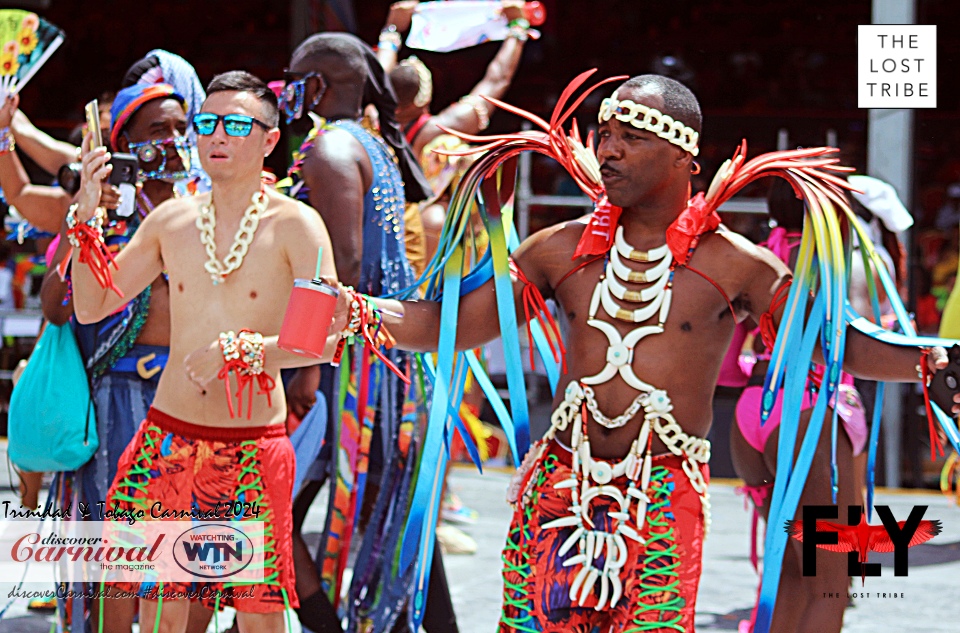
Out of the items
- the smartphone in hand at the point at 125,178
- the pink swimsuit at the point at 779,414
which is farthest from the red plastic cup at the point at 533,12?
the smartphone in hand at the point at 125,178

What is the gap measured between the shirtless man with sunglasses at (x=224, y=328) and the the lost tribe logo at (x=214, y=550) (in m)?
0.05

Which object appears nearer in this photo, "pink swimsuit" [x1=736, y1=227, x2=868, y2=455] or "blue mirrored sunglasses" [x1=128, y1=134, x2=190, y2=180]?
"blue mirrored sunglasses" [x1=128, y1=134, x2=190, y2=180]

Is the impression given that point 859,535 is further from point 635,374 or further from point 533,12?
point 533,12

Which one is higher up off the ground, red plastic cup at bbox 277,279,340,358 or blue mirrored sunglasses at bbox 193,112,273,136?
blue mirrored sunglasses at bbox 193,112,273,136

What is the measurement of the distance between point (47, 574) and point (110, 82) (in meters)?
8.90

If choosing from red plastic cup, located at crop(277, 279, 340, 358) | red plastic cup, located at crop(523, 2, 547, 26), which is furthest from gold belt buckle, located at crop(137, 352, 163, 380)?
red plastic cup, located at crop(523, 2, 547, 26)

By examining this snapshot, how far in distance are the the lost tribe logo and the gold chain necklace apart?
634 millimetres

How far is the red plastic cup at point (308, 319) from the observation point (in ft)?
8.63

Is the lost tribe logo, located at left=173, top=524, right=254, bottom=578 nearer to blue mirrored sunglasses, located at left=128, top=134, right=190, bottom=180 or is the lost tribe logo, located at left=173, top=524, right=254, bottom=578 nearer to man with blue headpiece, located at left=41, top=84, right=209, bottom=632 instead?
man with blue headpiece, located at left=41, top=84, right=209, bottom=632

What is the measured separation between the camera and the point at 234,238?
3.32 metres

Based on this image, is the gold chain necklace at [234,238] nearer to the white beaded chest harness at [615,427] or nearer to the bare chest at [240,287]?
the bare chest at [240,287]

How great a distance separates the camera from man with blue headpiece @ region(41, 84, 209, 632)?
3877 mm

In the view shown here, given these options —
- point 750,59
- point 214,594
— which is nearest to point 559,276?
point 214,594

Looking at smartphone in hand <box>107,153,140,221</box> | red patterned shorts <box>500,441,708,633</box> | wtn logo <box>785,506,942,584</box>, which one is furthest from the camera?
smartphone in hand <box>107,153,140,221</box>
